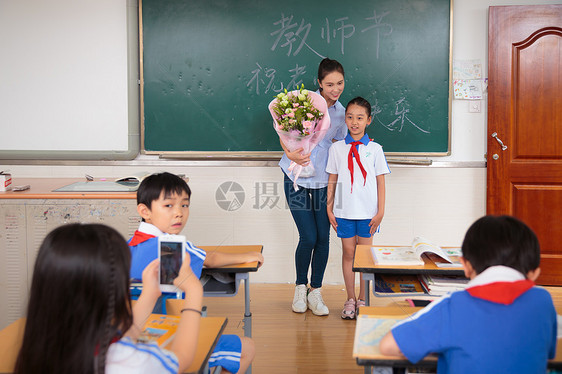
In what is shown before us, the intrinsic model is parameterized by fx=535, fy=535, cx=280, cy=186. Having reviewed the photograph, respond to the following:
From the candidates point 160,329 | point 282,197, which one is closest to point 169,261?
point 160,329

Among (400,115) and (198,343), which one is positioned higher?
(400,115)

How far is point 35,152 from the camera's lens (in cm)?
418

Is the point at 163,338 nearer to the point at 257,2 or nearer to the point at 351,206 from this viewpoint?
the point at 351,206

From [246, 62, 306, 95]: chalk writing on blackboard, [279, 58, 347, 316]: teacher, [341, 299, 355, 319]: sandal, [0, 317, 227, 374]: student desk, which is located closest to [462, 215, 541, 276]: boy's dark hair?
[0, 317, 227, 374]: student desk

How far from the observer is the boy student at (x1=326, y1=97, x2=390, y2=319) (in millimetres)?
3307

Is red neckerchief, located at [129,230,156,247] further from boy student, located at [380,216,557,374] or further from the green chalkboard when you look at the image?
the green chalkboard

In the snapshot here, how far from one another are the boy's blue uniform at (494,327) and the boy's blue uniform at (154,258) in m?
0.67

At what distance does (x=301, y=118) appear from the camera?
123 inches

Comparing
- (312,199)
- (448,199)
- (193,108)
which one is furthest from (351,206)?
(193,108)

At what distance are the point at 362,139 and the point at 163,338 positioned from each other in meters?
2.18

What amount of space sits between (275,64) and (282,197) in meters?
1.02

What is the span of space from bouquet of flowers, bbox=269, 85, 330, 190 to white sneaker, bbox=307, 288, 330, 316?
3.25 feet

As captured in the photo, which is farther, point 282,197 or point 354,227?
point 282,197

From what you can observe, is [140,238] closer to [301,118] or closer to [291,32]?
[301,118]
